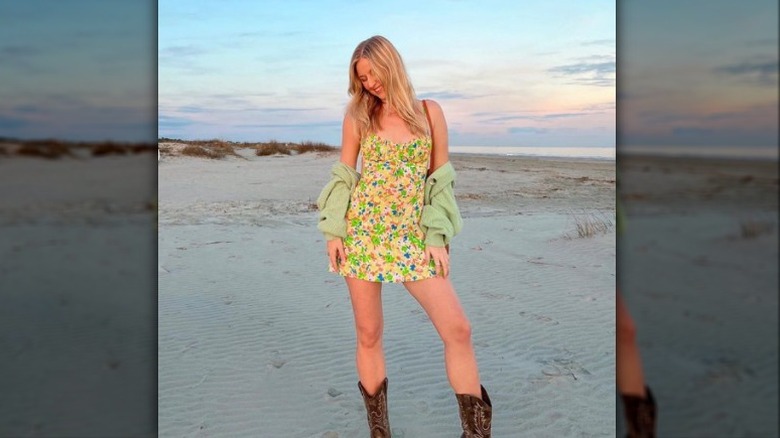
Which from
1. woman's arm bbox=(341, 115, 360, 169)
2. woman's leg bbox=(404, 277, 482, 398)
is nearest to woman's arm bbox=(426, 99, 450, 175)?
woman's arm bbox=(341, 115, 360, 169)

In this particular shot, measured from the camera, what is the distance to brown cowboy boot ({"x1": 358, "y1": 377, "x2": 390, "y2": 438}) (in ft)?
10.4

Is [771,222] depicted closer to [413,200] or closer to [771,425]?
[771,425]

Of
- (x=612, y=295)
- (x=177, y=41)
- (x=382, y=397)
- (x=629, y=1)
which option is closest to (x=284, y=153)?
(x=177, y=41)

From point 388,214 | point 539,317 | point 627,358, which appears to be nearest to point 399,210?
point 388,214

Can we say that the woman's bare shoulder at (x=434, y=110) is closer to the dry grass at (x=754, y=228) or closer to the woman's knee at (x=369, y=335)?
the woman's knee at (x=369, y=335)

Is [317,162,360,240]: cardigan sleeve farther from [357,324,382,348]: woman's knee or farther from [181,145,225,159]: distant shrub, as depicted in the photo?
[181,145,225,159]: distant shrub

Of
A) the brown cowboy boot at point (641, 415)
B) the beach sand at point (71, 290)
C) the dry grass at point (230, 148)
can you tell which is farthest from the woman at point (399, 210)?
the dry grass at point (230, 148)

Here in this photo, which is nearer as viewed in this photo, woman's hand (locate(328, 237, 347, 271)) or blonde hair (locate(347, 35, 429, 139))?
blonde hair (locate(347, 35, 429, 139))

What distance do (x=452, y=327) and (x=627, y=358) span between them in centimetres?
179

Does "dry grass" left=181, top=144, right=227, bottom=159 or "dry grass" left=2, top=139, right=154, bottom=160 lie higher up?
"dry grass" left=181, top=144, right=227, bottom=159

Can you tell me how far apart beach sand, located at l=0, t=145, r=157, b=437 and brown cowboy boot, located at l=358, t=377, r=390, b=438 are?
1.61 meters

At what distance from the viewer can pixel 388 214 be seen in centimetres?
281

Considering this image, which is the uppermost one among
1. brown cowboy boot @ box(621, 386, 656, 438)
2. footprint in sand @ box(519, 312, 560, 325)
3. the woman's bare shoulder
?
the woman's bare shoulder

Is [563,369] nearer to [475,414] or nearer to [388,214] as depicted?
[475,414]
